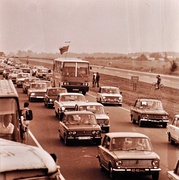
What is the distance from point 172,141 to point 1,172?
18.8 metres

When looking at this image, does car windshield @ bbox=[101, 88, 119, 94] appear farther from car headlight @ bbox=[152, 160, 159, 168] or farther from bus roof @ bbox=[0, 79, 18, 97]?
bus roof @ bbox=[0, 79, 18, 97]

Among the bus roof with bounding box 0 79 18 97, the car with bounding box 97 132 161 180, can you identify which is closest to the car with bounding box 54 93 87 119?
the car with bounding box 97 132 161 180

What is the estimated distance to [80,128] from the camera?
23391 millimetres

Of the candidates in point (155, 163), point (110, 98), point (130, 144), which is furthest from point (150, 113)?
point (155, 163)

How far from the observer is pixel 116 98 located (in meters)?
42.7

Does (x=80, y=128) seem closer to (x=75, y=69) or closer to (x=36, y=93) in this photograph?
(x=36, y=93)

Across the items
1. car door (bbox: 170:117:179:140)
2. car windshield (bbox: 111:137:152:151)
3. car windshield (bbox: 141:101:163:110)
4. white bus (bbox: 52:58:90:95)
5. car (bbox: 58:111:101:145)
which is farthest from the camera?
white bus (bbox: 52:58:90:95)

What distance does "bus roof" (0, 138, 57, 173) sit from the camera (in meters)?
6.54

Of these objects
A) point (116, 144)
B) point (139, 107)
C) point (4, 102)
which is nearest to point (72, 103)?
point (139, 107)

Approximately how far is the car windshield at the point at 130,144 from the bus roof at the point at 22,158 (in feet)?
33.8

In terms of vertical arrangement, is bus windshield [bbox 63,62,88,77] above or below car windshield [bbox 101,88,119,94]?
above

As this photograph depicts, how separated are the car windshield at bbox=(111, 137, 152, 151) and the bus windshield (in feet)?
108

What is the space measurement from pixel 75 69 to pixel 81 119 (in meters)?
27.1

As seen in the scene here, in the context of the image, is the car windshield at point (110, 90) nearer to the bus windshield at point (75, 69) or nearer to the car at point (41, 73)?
the bus windshield at point (75, 69)
